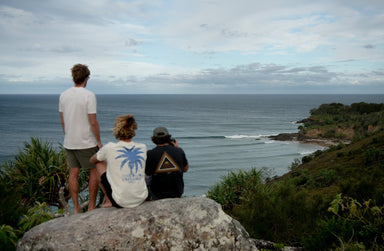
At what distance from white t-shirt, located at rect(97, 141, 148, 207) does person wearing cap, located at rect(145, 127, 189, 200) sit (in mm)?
318

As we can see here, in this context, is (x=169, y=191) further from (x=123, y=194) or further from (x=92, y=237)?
(x=92, y=237)

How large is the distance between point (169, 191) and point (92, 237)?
4.25 feet

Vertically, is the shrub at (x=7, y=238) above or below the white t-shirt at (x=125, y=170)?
below

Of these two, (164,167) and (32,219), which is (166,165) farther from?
(32,219)

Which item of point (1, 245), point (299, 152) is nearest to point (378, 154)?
point (1, 245)

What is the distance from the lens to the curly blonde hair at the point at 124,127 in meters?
4.02

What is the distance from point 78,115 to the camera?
445 cm

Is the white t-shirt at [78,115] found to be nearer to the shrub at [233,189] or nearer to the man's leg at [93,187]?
the man's leg at [93,187]

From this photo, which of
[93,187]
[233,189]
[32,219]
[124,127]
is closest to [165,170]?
[124,127]

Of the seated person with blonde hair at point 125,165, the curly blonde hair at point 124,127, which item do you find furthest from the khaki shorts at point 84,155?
the curly blonde hair at point 124,127

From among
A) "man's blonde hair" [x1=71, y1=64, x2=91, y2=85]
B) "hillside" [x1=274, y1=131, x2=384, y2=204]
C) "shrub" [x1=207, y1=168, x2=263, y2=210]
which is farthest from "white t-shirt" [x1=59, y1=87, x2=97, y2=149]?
"shrub" [x1=207, y1=168, x2=263, y2=210]

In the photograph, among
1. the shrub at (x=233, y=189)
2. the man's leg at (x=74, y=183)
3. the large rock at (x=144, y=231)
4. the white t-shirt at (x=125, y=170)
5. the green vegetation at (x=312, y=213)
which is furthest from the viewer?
the shrub at (x=233, y=189)

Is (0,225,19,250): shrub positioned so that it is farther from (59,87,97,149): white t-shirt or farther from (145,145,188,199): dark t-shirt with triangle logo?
(145,145,188,199): dark t-shirt with triangle logo

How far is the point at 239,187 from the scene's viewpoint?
11586 millimetres
